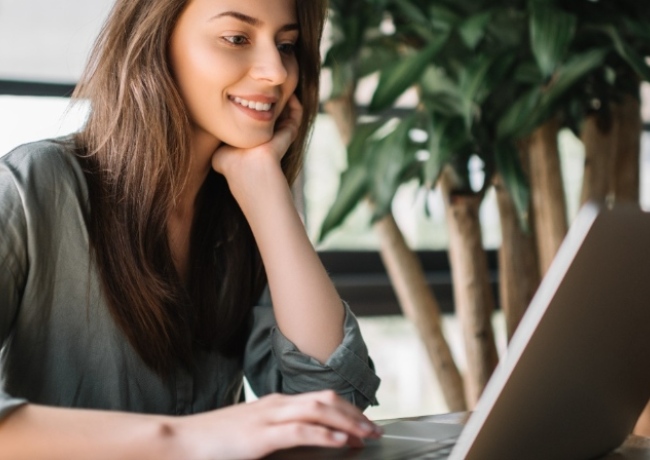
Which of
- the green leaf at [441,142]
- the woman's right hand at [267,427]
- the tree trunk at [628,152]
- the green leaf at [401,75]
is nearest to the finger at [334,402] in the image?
the woman's right hand at [267,427]

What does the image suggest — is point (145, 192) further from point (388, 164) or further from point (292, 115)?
point (388, 164)

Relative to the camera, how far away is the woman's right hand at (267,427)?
2.93 ft

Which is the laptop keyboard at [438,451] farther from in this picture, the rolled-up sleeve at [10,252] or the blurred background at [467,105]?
the blurred background at [467,105]

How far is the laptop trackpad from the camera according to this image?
1046 mm

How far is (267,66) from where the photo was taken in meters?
1.40

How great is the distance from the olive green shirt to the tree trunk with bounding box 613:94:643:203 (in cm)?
100

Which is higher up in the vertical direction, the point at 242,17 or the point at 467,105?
the point at 242,17

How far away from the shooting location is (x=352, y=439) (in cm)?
97

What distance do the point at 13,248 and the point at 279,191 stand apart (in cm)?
41

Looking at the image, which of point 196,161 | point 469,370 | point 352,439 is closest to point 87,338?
point 196,161

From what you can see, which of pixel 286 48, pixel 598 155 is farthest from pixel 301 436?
pixel 598 155

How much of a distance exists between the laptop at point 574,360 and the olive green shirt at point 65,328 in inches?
15.0

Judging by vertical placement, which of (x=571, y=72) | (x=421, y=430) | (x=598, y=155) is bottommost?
(x=421, y=430)

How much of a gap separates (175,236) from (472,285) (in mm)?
884
